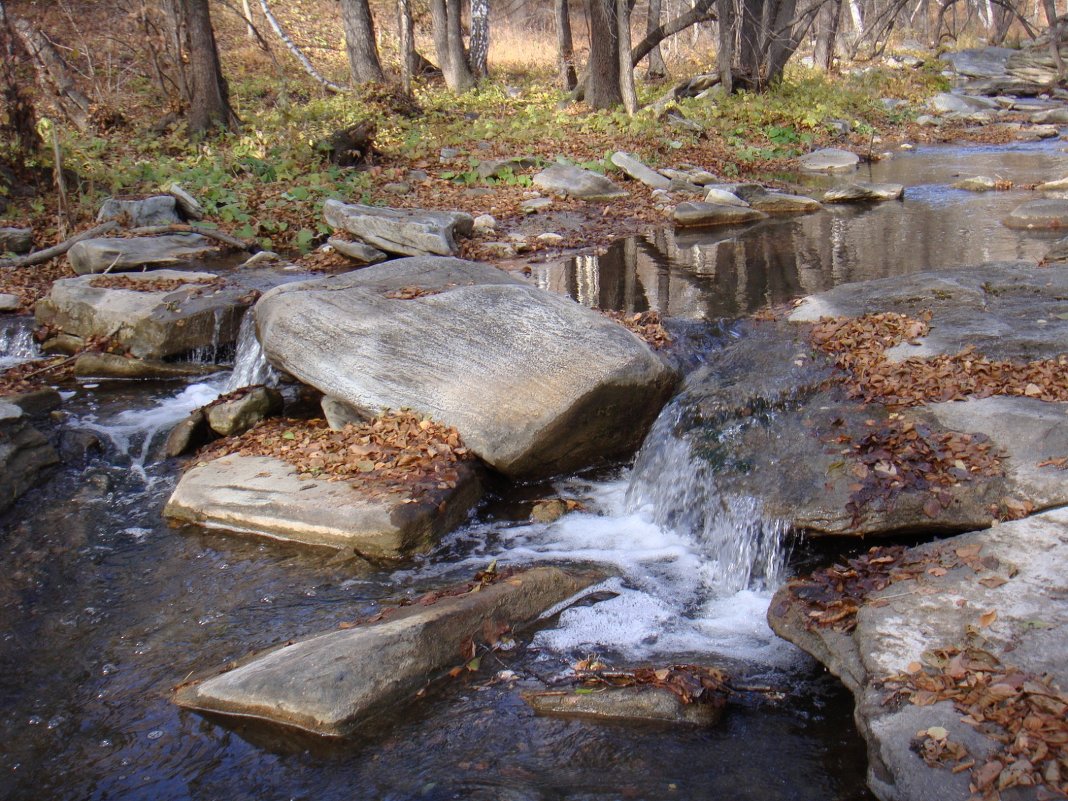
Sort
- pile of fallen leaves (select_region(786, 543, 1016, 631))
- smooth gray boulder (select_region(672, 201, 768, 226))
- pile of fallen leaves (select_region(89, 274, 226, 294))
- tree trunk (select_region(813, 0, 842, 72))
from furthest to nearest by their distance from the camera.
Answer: tree trunk (select_region(813, 0, 842, 72)) < smooth gray boulder (select_region(672, 201, 768, 226)) < pile of fallen leaves (select_region(89, 274, 226, 294)) < pile of fallen leaves (select_region(786, 543, 1016, 631))

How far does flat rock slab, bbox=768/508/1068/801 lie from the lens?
3.63 meters

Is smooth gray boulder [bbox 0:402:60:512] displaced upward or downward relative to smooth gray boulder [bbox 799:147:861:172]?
downward

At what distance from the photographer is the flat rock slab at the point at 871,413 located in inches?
213

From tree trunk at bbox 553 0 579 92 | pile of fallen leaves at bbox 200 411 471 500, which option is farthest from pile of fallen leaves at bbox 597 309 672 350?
tree trunk at bbox 553 0 579 92

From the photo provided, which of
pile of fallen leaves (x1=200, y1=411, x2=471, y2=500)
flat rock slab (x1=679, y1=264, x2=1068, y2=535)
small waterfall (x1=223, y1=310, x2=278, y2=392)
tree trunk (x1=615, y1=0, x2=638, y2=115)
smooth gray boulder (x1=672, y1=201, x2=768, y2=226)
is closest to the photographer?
flat rock slab (x1=679, y1=264, x2=1068, y2=535)

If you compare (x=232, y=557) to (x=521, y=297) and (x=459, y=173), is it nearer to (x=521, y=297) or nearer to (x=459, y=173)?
(x=521, y=297)

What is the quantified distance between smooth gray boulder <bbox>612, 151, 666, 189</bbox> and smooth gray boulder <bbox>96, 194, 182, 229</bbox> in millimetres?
8087

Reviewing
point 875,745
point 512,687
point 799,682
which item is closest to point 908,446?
point 799,682

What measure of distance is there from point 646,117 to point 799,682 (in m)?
18.0

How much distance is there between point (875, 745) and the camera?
3.80 metres

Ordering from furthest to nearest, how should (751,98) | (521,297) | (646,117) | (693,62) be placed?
(693,62)
(751,98)
(646,117)
(521,297)

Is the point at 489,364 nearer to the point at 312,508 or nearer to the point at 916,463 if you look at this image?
the point at 312,508

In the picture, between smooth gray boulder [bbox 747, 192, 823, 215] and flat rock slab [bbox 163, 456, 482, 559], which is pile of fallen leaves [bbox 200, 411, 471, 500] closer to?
flat rock slab [bbox 163, 456, 482, 559]

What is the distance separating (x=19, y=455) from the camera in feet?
24.6
